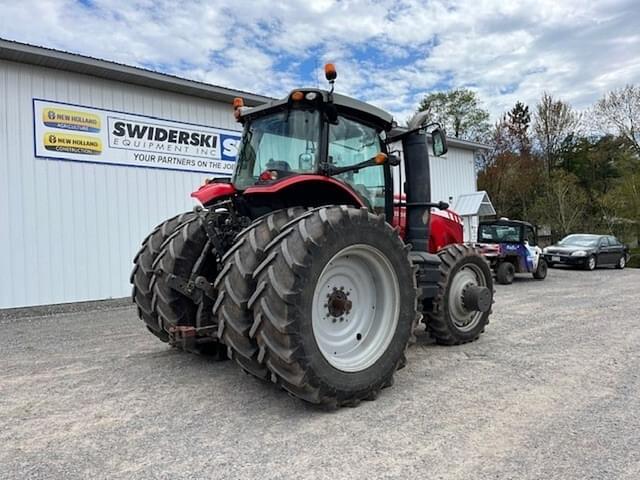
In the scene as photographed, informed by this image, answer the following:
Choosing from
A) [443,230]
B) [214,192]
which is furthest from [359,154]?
[443,230]

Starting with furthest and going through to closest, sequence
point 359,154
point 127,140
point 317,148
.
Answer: point 127,140 → point 359,154 → point 317,148

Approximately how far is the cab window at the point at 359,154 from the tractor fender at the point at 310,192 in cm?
13

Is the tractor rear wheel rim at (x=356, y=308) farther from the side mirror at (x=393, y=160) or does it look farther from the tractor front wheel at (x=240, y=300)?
the side mirror at (x=393, y=160)

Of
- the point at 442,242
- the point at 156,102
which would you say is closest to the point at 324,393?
the point at 442,242

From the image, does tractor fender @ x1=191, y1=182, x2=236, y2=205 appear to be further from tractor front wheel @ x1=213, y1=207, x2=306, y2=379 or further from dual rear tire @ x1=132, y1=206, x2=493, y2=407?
tractor front wheel @ x1=213, y1=207, x2=306, y2=379

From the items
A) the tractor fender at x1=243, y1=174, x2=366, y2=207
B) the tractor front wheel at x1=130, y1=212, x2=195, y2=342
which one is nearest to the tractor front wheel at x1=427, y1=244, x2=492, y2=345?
the tractor fender at x1=243, y1=174, x2=366, y2=207

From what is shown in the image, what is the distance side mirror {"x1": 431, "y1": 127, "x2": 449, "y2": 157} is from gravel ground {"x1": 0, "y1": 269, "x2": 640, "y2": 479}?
2016 mm

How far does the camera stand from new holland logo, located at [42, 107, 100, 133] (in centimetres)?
873

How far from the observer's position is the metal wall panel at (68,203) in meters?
8.32

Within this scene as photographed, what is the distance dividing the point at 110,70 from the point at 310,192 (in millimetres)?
7077

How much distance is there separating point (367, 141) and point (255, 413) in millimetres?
2589

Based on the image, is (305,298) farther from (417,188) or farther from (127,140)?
(127,140)

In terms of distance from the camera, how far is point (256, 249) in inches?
127

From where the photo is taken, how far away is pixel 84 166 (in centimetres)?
916
